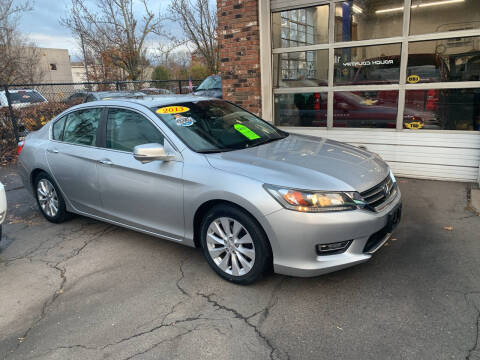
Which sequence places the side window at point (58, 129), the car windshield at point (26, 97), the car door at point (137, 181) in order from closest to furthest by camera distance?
the car door at point (137, 181) < the side window at point (58, 129) < the car windshield at point (26, 97)

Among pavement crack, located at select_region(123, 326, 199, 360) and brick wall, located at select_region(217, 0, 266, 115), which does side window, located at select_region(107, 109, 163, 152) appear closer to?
pavement crack, located at select_region(123, 326, 199, 360)

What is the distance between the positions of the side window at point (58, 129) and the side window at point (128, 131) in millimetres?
985

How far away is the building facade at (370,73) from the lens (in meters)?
5.63

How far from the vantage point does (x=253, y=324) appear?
2742 mm

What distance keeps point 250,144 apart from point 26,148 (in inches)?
129

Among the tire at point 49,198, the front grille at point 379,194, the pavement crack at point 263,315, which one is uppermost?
Result: the front grille at point 379,194

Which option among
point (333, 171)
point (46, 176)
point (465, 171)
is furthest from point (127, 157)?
point (465, 171)

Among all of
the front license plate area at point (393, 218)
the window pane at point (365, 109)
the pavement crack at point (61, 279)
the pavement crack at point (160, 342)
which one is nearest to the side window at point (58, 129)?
the pavement crack at point (61, 279)

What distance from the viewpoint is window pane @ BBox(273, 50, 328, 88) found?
6.67 meters

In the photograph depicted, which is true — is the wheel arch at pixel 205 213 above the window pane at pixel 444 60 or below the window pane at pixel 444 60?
below

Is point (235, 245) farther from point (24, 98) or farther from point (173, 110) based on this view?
point (24, 98)

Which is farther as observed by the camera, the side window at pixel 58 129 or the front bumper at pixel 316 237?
the side window at pixel 58 129

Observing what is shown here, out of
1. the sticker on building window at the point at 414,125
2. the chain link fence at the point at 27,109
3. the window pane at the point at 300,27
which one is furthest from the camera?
the chain link fence at the point at 27,109

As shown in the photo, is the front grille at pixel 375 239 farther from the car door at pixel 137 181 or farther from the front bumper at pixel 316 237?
the car door at pixel 137 181
